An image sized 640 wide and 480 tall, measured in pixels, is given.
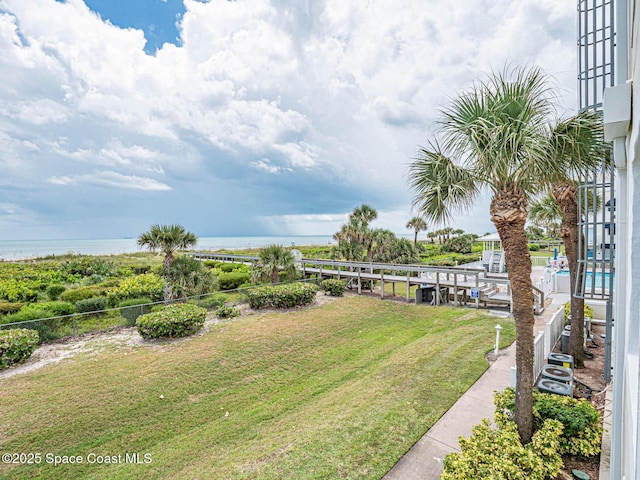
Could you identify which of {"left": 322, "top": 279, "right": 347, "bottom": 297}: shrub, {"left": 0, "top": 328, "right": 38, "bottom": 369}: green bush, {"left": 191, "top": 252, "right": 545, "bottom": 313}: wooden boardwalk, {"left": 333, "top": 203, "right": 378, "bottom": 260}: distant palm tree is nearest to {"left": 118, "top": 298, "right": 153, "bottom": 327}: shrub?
{"left": 0, "top": 328, "right": 38, "bottom": 369}: green bush

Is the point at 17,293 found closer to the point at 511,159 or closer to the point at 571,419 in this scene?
the point at 511,159

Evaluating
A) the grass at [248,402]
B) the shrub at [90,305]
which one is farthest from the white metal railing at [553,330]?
the shrub at [90,305]

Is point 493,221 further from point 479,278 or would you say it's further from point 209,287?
point 209,287

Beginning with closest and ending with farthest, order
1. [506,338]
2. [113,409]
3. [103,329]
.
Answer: [113,409]
[506,338]
[103,329]

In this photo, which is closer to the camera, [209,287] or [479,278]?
[479,278]

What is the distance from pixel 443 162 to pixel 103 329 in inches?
471

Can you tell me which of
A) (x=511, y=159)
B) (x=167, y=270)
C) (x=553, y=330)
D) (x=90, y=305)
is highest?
(x=511, y=159)

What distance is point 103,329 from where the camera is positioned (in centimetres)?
980

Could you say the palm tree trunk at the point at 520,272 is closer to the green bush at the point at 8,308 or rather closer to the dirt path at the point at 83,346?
the dirt path at the point at 83,346

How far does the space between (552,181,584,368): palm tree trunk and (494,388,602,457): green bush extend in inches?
90.6

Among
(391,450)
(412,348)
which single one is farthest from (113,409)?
(412,348)

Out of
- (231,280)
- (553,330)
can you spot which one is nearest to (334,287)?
(231,280)

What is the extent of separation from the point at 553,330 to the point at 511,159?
214 inches

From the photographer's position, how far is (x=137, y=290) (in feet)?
39.5
